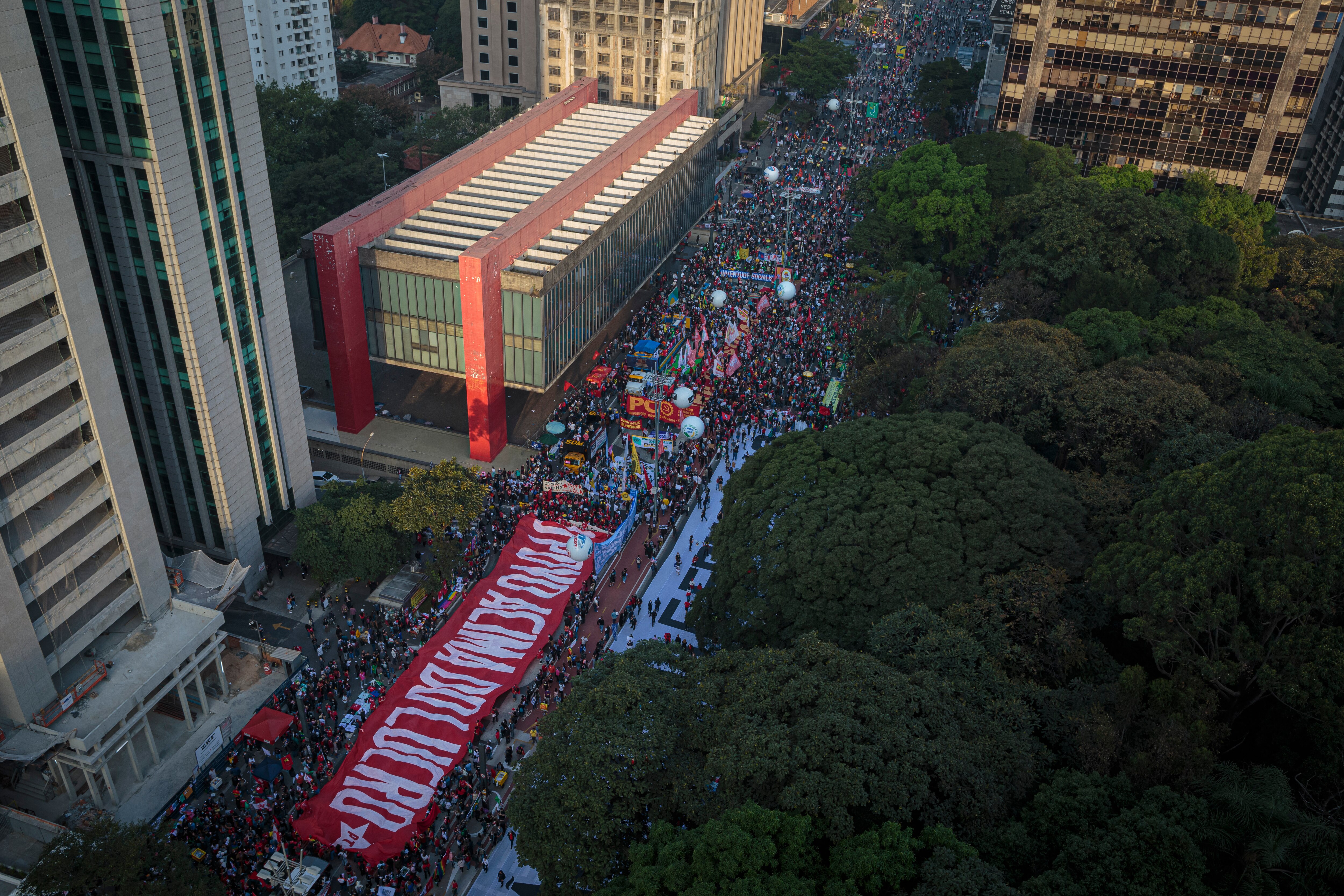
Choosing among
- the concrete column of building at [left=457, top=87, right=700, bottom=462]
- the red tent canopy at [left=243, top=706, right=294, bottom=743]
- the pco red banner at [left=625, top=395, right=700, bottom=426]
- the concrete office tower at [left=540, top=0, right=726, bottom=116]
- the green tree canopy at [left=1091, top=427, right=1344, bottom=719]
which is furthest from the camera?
the concrete office tower at [left=540, top=0, right=726, bottom=116]

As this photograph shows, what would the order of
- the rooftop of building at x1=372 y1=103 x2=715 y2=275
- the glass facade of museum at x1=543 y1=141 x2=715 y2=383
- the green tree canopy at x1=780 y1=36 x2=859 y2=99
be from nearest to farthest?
the rooftop of building at x1=372 y1=103 x2=715 y2=275 < the glass facade of museum at x1=543 y1=141 x2=715 y2=383 < the green tree canopy at x1=780 y1=36 x2=859 y2=99

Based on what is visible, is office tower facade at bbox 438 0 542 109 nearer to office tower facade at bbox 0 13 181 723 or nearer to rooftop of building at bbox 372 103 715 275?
rooftop of building at bbox 372 103 715 275

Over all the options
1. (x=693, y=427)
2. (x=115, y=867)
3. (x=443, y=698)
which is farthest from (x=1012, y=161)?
(x=115, y=867)

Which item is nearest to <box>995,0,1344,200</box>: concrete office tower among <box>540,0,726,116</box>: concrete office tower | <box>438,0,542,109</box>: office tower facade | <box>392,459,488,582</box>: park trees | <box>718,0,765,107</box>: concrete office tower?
<box>540,0,726,116</box>: concrete office tower

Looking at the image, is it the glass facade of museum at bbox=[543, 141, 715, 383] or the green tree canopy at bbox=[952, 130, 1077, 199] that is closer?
the glass facade of museum at bbox=[543, 141, 715, 383]

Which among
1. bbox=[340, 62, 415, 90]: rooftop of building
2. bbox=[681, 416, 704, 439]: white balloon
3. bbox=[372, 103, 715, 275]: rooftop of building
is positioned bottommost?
bbox=[681, 416, 704, 439]: white balloon

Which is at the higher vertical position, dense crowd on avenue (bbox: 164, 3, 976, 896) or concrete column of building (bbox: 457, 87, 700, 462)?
concrete column of building (bbox: 457, 87, 700, 462)
